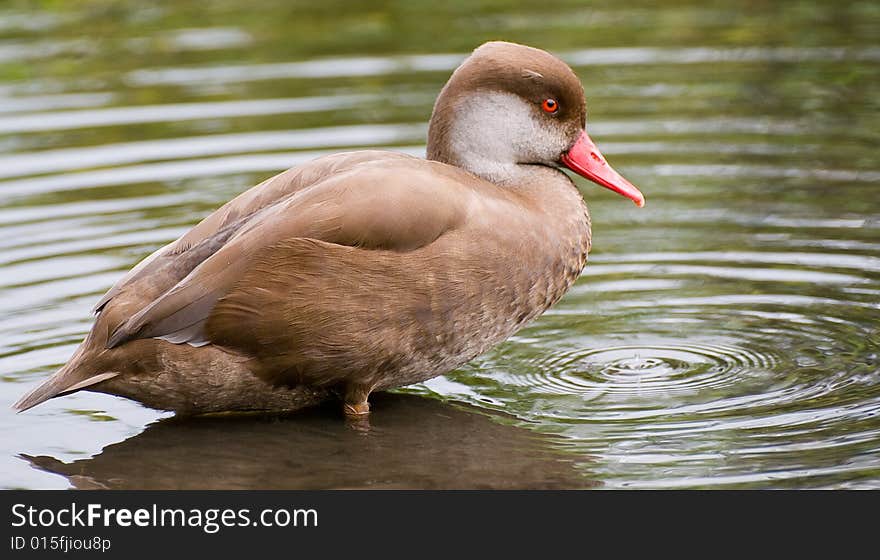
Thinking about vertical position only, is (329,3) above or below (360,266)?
above

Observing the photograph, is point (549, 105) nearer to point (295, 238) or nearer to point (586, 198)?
point (295, 238)

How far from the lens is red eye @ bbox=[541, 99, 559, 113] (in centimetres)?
600

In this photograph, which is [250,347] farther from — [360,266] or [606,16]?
[606,16]

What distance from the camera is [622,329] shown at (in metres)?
6.56

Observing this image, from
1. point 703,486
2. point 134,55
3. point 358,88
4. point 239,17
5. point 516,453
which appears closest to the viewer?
point 703,486

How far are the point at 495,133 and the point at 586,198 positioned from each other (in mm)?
2573

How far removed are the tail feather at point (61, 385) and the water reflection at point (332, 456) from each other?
8.7 inches

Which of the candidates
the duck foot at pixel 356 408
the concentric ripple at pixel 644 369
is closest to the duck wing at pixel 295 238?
the duck foot at pixel 356 408

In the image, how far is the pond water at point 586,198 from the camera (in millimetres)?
5391

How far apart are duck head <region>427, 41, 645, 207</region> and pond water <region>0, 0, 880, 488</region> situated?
85cm

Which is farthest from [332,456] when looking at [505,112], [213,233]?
[505,112]

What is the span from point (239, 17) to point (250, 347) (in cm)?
748

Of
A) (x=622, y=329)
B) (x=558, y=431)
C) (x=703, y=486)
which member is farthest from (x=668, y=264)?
(x=703, y=486)

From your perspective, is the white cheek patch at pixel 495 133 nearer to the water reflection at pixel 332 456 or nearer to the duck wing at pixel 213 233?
the duck wing at pixel 213 233
